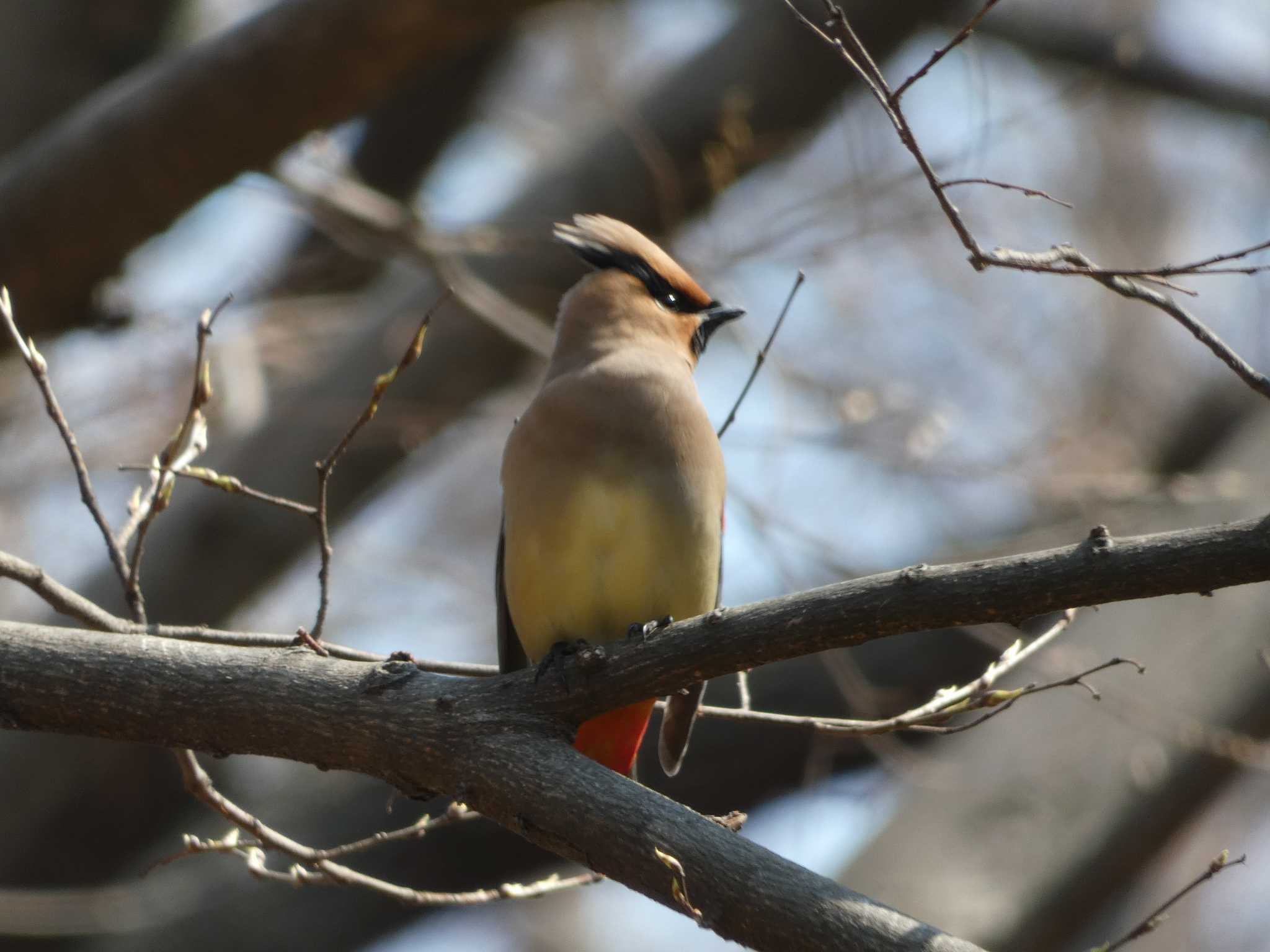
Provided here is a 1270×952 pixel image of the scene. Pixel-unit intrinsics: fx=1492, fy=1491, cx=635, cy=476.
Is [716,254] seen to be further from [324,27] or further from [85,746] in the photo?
[85,746]

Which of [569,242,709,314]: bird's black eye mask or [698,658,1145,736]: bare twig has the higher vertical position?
[569,242,709,314]: bird's black eye mask

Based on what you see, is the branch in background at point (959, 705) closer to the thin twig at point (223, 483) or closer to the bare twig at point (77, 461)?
the thin twig at point (223, 483)

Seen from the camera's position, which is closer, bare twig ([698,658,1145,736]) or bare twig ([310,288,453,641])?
bare twig ([310,288,453,641])

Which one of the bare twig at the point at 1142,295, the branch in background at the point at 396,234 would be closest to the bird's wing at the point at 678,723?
the bare twig at the point at 1142,295

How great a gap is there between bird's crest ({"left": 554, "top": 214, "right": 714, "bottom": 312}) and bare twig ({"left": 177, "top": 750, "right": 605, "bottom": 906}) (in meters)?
1.77

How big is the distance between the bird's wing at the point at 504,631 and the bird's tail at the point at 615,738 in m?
0.33

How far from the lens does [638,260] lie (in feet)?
14.1

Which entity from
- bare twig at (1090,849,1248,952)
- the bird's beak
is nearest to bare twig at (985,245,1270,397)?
bare twig at (1090,849,1248,952)

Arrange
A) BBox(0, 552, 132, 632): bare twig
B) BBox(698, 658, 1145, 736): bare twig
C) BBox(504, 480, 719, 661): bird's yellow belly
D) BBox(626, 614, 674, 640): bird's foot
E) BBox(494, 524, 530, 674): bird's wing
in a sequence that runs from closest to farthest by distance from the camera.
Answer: BBox(698, 658, 1145, 736): bare twig → BBox(0, 552, 132, 632): bare twig → BBox(626, 614, 674, 640): bird's foot → BBox(504, 480, 719, 661): bird's yellow belly → BBox(494, 524, 530, 674): bird's wing

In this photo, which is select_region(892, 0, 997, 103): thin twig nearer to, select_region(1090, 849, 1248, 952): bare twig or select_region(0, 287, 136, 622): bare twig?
select_region(1090, 849, 1248, 952): bare twig

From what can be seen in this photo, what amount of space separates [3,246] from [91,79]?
4.28ft

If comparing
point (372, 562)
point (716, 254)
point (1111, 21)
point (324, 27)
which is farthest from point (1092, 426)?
point (324, 27)

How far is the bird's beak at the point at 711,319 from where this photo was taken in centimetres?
429

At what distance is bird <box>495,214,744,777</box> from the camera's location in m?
3.46
